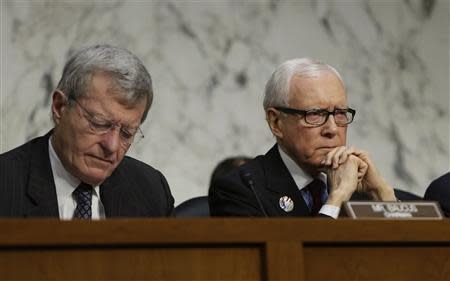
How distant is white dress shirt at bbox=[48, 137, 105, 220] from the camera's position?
2.87 meters

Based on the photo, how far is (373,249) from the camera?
2260 mm

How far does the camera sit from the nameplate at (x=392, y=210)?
7.58 ft

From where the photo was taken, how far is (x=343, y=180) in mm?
3127

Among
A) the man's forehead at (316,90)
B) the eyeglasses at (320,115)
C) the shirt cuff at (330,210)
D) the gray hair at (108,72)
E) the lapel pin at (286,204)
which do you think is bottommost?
the shirt cuff at (330,210)

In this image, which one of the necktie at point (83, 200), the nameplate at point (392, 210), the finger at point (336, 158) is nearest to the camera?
the nameplate at point (392, 210)

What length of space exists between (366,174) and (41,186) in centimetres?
102

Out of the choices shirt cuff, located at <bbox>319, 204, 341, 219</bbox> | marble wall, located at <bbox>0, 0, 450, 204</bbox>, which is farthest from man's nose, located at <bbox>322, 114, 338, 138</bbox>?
marble wall, located at <bbox>0, 0, 450, 204</bbox>

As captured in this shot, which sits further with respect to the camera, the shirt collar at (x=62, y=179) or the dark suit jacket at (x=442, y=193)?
the dark suit jacket at (x=442, y=193)

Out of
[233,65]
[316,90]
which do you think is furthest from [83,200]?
[233,65]

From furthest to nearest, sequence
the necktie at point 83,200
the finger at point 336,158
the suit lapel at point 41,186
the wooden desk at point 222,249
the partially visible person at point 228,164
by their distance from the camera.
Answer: the partially visible person at point 228,164
the finger at point 336,158
the necktie at point 83,200
the suit lapel at point 41,186
the wooden desk at point 222,249

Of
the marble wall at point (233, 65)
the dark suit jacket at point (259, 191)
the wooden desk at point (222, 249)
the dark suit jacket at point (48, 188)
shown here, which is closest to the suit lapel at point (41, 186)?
the dark suit jacket at point (48, 188)

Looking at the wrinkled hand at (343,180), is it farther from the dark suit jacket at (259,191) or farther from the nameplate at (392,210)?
the nameplate at (392,210)

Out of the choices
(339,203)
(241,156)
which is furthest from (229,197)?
(241,156)

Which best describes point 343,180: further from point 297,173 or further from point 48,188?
point 48,188
